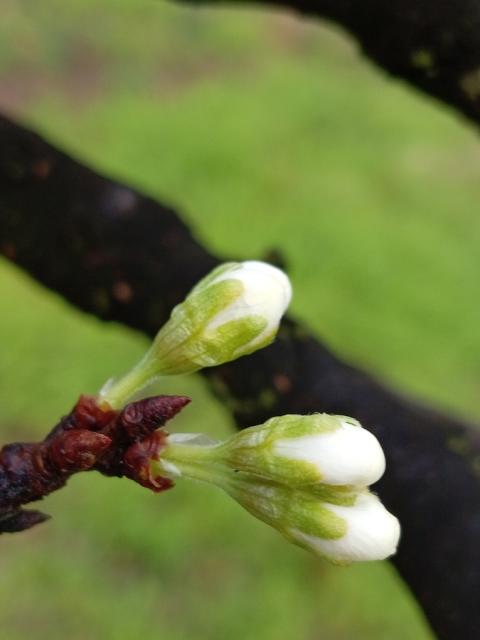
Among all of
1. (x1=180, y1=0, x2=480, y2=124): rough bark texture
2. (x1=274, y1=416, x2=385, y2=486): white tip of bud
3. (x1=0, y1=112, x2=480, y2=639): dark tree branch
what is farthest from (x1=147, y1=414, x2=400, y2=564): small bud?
(x1=180, y1=0, x2=480, y2=124): rough bark texture

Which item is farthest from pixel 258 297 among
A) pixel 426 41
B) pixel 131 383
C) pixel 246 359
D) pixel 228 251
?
pixel 228 251

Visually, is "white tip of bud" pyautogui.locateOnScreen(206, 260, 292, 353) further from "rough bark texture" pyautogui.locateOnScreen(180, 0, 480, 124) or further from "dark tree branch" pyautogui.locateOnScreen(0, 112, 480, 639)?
"rough bark texture" pyautogui.locateOnScreen(180, 0, 480, 124)

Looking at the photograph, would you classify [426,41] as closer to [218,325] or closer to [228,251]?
[218,325]

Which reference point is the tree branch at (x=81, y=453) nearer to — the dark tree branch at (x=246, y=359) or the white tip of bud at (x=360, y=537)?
the white tip of bud at (x=360, y=537)

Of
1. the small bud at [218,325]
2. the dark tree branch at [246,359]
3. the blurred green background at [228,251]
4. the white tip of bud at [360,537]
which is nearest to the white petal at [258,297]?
the small bud at [218,325]

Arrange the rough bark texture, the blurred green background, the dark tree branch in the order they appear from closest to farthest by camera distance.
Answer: the dark tree branch < the rough bark texture < the blurred green background
